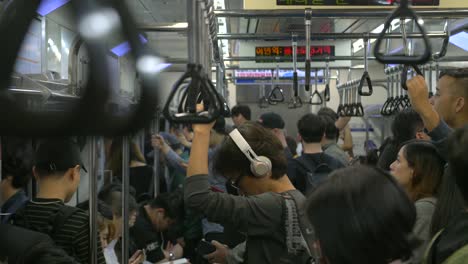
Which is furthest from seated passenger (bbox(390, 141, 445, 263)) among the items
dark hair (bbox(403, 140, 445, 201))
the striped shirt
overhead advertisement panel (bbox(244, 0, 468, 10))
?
the striped shirt

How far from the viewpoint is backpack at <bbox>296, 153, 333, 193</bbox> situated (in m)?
3.12

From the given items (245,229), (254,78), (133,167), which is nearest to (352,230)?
(245,229)

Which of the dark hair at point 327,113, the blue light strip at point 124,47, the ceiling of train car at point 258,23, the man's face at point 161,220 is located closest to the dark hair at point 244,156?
the blue light strip at point 124,47

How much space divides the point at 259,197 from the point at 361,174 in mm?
682

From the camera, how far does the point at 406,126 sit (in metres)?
2.84

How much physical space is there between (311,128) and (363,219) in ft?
7.70

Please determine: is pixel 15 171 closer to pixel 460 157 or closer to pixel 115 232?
pixel 115 232

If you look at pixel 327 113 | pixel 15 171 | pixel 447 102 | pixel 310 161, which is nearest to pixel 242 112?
pixel 327 113

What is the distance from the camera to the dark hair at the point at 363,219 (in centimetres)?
105

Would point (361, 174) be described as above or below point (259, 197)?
above

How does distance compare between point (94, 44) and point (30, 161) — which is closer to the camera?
point (94, 44)

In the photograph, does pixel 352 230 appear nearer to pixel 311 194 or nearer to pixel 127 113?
pixel 311 194

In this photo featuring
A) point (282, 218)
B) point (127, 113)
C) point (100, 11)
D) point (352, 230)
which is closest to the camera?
point (100, 11)

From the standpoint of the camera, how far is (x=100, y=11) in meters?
0.42
